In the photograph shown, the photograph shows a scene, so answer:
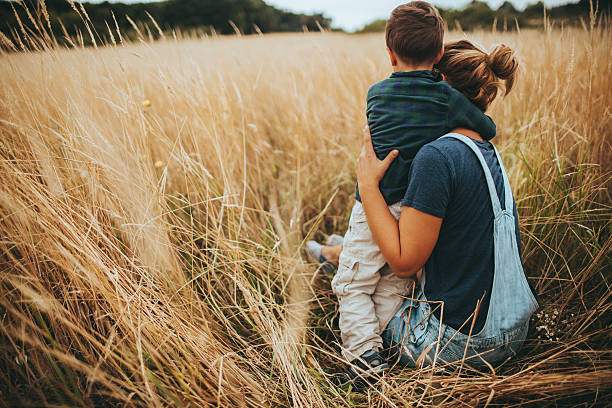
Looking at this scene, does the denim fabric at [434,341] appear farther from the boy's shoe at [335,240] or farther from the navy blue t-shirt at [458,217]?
the boy's shoe at [335,240]

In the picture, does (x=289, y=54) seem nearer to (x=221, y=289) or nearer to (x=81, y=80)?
(x=81, y=80)

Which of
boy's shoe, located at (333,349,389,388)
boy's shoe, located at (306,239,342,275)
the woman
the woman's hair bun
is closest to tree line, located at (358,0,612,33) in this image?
the woman's hair bun

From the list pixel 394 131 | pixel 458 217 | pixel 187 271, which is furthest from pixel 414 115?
pixel 187 271

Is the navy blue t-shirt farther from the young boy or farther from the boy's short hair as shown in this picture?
the boy's short hair

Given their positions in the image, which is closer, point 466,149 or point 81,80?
point 466,149

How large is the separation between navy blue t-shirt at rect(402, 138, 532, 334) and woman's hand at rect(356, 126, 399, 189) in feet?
0.38

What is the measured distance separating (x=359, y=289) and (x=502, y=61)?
0.97m

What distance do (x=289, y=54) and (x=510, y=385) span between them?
438cm

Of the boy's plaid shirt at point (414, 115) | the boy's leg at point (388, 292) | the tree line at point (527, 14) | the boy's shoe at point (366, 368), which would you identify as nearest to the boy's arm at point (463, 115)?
the boy's plaid shirt at point (414, 115)

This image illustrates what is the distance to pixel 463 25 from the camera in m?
3.23

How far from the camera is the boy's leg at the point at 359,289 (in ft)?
3.77

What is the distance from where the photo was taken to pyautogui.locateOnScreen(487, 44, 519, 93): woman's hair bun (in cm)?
94

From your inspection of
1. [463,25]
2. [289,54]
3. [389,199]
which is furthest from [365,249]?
[289,54]

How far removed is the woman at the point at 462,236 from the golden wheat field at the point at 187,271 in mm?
128
